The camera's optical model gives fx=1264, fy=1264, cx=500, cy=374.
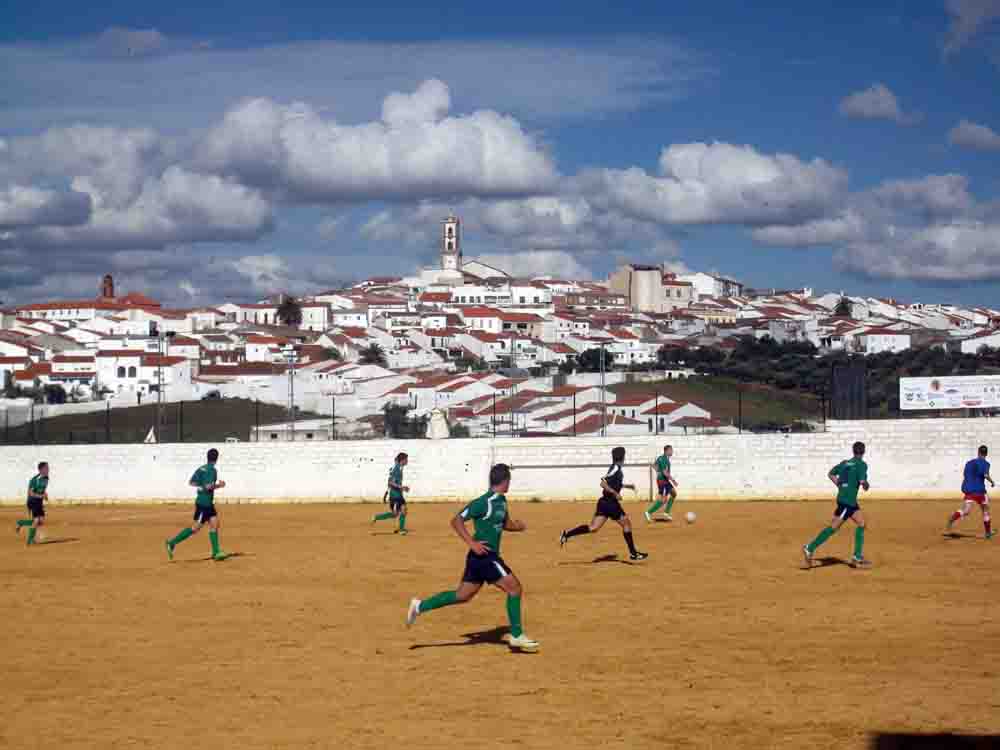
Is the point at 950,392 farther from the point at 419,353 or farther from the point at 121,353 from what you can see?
the point at 419,353

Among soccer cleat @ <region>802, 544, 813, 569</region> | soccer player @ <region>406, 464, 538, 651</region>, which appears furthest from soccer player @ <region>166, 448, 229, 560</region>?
A: soccer cleat @ <region>802, 544, 813, 569</region>

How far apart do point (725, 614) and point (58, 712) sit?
767cm

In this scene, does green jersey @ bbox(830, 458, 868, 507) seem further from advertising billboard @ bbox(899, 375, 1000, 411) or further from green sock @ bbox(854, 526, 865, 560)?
advertising billboard @ bbox(899, 375, 1000, 411)

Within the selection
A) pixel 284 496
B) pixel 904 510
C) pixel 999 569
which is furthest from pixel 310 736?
pixel 284 496

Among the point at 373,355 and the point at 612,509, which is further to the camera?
the point at 373,355

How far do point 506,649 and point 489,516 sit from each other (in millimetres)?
1636

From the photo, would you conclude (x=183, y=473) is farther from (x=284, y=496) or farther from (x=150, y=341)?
(x=150, y=341)

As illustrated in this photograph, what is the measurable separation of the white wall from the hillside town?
269cm

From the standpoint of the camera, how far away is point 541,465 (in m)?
34.3

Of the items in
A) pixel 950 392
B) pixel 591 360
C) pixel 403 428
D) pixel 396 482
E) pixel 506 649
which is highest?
pixel 591 360

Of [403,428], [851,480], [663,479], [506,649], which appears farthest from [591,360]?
[506,649]

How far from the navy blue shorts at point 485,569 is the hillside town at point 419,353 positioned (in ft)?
79.1

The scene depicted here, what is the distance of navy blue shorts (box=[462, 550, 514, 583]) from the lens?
12414 mm

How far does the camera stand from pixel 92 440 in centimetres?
3994
